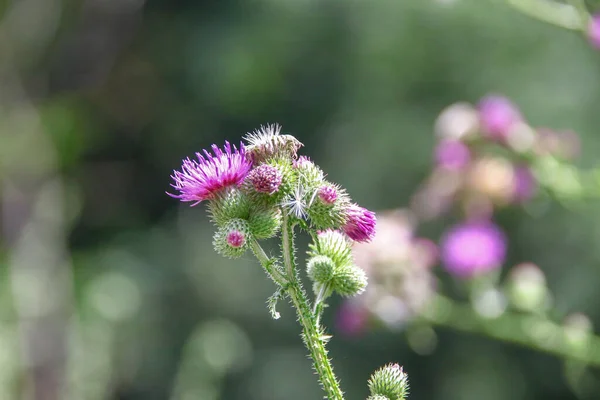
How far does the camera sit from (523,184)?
3285mm

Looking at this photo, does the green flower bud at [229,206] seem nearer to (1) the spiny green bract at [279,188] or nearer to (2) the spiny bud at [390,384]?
(1) the spiny green bract at [279,188]

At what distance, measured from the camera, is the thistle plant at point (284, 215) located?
5.23ft

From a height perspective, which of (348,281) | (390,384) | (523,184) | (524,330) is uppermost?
(523,184)

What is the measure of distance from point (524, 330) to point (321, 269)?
1.83m

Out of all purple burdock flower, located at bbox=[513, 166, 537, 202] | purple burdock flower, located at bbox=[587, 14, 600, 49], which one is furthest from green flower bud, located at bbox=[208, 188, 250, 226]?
purple burdock flower, located at bbox=[513, 166, 537, 202]

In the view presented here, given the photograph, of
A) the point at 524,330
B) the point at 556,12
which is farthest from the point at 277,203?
the point at 524,330

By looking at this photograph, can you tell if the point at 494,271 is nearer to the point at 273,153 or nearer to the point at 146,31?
the point at 273,153

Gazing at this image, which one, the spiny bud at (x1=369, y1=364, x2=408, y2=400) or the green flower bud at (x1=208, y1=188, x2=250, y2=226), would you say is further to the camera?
the green flower bud at (x1=208, y1=188, x2=250, y2=226)

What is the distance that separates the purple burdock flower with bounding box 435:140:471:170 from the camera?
132 inches

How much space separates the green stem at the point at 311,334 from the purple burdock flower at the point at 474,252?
6.16 ft

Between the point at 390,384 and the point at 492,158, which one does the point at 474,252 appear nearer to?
the point at 492,158

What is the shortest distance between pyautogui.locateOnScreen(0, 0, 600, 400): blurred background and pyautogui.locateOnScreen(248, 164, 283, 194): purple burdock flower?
4.76 m

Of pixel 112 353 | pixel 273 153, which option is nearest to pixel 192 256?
pixel 112 353

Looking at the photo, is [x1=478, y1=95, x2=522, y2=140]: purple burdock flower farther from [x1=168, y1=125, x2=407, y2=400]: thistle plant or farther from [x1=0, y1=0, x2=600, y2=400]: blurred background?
[x1=0, y1=0, x2=600, y2=400]: blurred background
